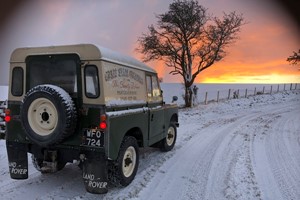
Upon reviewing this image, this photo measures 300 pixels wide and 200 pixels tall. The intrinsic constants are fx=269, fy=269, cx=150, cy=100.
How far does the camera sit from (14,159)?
5.03 metres

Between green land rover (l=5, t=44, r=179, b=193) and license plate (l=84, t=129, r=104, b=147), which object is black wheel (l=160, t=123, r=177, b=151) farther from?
license plate (l=84, t=129, r=104, b=147)

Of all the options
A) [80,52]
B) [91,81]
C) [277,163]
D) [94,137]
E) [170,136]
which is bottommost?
[277,163]

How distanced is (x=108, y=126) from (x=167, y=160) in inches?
118

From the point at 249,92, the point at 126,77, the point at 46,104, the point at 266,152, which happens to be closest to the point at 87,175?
the point at 46,104

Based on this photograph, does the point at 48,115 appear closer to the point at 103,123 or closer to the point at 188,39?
the point at 103,123

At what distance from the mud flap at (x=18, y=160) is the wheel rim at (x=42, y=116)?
79cm

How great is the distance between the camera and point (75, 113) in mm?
4414

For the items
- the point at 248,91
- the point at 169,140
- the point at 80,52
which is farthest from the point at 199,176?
the point at 248,91

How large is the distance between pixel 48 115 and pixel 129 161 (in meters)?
1.81

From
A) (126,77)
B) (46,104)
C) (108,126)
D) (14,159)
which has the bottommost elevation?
(14,159)

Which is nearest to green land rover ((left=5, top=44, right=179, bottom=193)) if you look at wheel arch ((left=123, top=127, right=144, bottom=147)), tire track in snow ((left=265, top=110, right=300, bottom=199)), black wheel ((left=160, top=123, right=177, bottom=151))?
wheel arch ((left=123, top=127, right=144, bottom=147))

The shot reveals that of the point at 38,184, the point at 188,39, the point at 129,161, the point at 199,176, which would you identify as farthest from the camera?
the point at 188,39

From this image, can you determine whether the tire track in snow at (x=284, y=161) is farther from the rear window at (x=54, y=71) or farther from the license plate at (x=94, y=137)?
the rear window at (x=54, y=71)

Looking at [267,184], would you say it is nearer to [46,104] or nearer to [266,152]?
[266,152]
